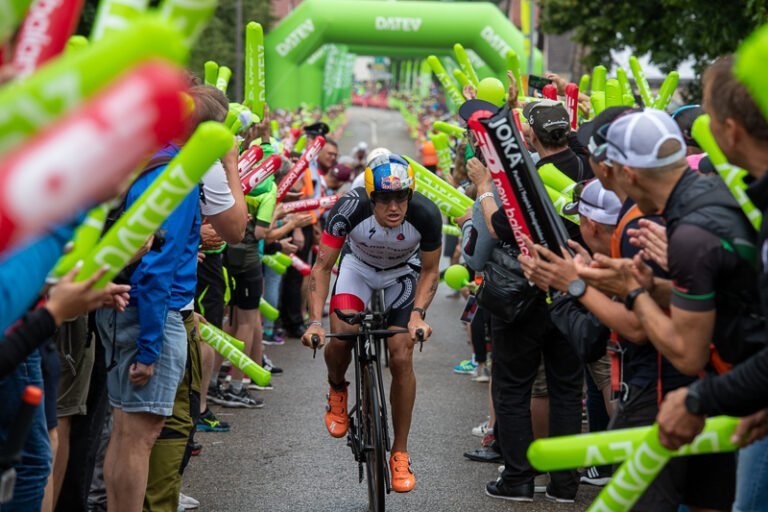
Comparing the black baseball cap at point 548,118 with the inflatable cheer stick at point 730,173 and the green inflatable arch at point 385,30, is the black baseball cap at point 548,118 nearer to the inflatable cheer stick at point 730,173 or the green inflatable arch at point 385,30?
the inflatable cheer stick at point 730,173

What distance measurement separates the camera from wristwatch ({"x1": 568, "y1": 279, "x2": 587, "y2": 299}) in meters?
3.92

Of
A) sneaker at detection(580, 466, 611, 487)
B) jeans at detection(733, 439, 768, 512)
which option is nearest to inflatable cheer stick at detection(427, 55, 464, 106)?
sneaker at detection(580, 466, 611, 487)

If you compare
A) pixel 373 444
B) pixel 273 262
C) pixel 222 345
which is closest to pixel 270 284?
pixel 273 262

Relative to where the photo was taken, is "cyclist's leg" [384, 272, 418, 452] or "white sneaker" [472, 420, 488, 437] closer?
"cyclist's leg" [384, 272, 418, 452]

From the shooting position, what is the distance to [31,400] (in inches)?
128

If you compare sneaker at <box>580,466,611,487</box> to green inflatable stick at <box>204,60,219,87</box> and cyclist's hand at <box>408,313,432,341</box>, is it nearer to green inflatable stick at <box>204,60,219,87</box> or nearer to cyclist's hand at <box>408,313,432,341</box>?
cyclist's hand at <box>408,313,432,341</box>

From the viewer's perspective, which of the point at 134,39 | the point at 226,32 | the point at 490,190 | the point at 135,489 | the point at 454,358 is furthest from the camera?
the point at 226,32

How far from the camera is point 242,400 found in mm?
9250

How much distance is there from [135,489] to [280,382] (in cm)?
541

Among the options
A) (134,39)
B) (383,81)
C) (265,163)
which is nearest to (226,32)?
(265,163)

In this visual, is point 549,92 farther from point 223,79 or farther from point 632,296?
point 632,296

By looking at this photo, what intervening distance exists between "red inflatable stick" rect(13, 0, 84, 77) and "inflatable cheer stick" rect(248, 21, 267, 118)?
5.67 meters

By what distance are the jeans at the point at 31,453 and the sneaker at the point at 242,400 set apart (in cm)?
531

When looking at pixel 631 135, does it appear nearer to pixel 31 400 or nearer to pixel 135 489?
pixel 31 400
